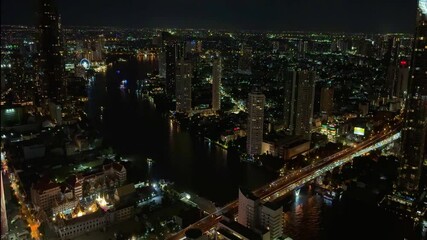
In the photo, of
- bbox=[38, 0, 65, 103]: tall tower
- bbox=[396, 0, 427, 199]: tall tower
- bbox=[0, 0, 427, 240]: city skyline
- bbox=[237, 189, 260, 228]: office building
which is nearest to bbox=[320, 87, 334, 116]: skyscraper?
bbox=[0, 0, 427, 240]: city skyline

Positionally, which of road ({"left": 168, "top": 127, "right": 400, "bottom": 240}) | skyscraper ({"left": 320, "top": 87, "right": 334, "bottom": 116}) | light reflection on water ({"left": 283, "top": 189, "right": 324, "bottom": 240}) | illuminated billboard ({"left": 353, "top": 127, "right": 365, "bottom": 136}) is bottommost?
light reflection on water ({"left": 283, "top": 189, "right": 324, "bottom": 240})

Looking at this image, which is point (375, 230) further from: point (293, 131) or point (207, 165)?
point (293, 131)

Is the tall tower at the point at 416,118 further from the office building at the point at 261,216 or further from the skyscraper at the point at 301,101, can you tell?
the skyscraper at the point at 301,101

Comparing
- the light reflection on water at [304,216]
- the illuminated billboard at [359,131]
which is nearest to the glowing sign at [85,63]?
the illuminated billboard at [359,131]

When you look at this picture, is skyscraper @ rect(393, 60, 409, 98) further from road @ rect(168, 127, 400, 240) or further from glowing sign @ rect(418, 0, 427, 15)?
glowing sign @ rect(418, 0, 427, 15)

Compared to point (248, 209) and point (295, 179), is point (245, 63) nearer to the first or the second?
point (295, 179)

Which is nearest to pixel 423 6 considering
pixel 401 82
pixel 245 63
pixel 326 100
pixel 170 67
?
pixel 326 100
